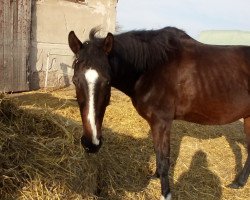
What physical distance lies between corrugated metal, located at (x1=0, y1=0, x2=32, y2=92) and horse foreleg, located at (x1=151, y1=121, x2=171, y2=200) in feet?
16.6

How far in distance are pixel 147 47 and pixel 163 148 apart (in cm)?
116

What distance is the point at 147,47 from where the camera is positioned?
3.66m

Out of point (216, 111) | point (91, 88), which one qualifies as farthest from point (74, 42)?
point (216, 111)

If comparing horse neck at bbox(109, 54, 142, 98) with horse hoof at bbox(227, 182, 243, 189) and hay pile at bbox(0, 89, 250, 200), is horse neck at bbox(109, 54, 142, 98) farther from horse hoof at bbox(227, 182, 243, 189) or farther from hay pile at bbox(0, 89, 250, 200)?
horse hoof at bbox(227, 182, 243, 189)

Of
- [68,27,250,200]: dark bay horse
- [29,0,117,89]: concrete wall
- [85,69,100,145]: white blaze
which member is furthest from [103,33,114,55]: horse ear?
[29,0,117,89]: concrete wall

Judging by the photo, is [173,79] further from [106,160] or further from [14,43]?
[14,43]

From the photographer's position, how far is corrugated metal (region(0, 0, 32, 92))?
25.1ft

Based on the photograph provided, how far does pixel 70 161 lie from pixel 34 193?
59 centimetres

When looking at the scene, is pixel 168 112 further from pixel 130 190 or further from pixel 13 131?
pixel 13 131

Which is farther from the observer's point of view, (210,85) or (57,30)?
(57,30)

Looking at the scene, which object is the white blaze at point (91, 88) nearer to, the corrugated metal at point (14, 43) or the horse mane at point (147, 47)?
the horse mane at point (147, 47)

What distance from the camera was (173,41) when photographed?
3.93m

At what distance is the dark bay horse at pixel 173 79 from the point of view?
3.61m

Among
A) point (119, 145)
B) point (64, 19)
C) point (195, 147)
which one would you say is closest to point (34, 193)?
point (119, 145)
